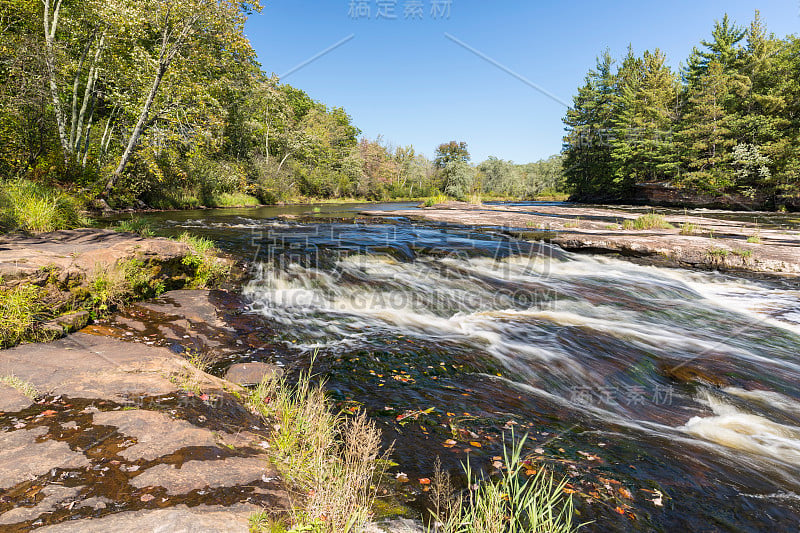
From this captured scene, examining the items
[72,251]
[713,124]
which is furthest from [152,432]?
[713,124]

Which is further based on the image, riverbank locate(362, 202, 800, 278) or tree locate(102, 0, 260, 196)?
tree locate(102, 0, 260, 196)

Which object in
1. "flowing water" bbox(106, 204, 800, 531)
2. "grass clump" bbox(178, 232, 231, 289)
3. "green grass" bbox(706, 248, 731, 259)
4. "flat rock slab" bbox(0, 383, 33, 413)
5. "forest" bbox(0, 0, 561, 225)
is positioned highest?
"forest" bbox(0, 0, 561, 225)

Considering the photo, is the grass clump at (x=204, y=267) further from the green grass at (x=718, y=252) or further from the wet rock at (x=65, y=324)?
the green grass at (x=718, y=252)

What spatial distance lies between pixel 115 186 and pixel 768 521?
2719cm

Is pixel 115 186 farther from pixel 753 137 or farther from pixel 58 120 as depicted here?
pixel 753 137

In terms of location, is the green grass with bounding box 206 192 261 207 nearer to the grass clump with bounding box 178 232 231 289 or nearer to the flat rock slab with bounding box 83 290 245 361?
the grass clump with bounding box 178 232 231 289

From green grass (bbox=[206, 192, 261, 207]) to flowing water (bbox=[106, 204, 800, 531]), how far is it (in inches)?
890

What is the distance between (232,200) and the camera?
108 ft

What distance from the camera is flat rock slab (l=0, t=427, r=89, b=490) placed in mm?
2350

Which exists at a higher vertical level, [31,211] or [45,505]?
[31,211]

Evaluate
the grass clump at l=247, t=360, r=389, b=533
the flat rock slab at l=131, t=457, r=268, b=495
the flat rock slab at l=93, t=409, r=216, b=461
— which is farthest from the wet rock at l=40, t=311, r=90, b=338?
the flat rock slab at l=131, t=457, r=268, b=495

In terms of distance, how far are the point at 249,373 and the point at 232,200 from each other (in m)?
32.4

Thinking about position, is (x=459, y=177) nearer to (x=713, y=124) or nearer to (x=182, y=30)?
(x=713, y=124)

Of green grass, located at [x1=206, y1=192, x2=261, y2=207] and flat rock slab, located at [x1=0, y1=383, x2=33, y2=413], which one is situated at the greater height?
green grass, located at [x1=206, y1=192, x2=261, y2=207]
